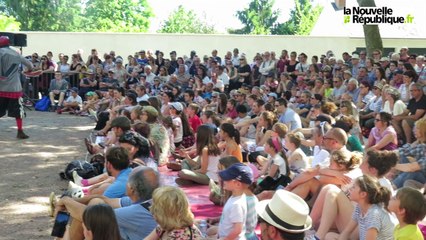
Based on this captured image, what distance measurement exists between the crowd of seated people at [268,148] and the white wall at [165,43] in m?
7.84

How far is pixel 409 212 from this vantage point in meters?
4.26

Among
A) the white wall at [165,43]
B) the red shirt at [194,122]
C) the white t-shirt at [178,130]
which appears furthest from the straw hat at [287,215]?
the white wall at [165,43]

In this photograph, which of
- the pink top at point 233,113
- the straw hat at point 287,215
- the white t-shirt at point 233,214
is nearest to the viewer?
the straw hat at point 287,215

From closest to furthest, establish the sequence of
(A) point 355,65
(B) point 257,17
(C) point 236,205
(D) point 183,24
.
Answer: (C) point 236,205 → (A) point 355,65 → (B) point 257,17 → (D) point 183,24

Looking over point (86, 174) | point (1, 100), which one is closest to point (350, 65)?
point (1, 100)

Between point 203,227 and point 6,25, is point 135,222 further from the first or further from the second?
point 6,25

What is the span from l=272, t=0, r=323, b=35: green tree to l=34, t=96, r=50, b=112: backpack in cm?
5155

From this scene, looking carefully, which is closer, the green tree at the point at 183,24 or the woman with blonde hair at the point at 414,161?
the woman with blonde hair at the point at 414,161

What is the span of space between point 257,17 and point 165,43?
143ft

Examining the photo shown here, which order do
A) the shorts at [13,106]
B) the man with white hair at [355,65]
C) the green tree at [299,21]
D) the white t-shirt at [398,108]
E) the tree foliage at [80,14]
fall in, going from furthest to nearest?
1. the green tree at [299,21]
2. the tree foliage at [80,14]
3. the man with white hair at [355,65]
4. the shorts at [13,106]
5. the white t-shirt at [398,108]

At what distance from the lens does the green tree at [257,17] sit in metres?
68.2

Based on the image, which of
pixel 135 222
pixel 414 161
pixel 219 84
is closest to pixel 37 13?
pixel 219 84

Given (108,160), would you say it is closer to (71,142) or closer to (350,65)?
(71,142)

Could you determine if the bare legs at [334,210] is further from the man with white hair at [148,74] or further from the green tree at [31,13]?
the green tree at [31,13]
